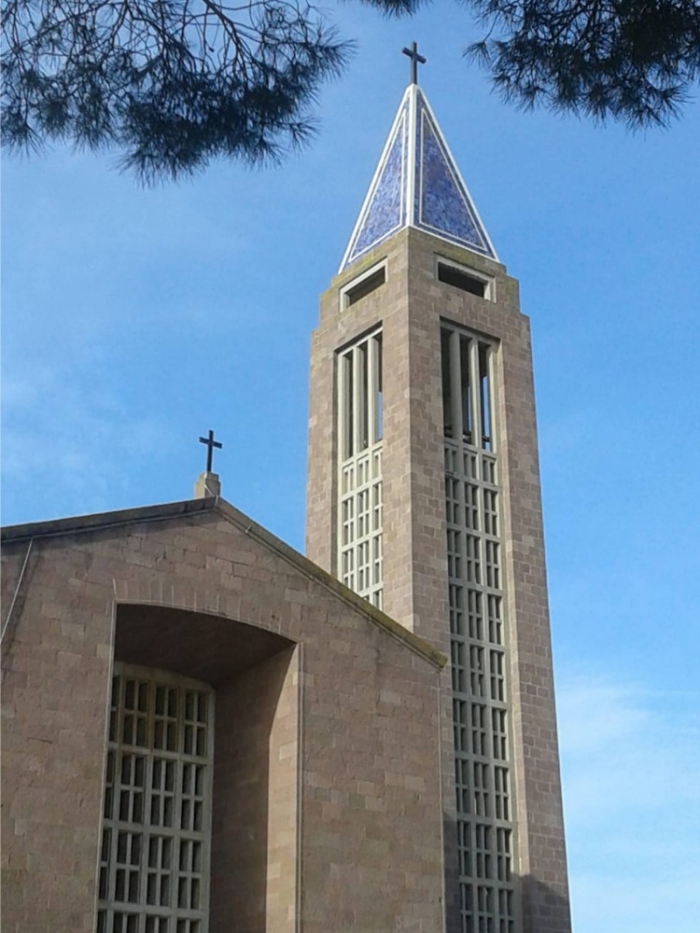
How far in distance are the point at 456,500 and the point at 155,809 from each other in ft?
33.0

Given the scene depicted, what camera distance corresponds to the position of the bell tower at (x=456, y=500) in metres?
21.7

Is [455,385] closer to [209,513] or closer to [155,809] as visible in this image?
[209,513]

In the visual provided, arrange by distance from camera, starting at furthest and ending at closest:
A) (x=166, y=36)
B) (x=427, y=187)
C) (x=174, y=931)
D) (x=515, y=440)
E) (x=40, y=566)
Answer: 1. (x=427, y=187)
2. (x=515, y=440)
3. (x=174, y=931)
4. (x=40, y=566)
5. (x=166, y=36)

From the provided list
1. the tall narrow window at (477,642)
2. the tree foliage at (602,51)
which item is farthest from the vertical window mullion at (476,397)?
the tree foliage at (602,51)

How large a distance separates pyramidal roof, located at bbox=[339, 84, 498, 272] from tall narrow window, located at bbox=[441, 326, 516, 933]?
8.17 ft

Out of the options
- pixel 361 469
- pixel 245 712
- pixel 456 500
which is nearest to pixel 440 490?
pixel 456 500

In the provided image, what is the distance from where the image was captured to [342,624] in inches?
615

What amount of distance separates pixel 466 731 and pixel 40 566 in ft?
33.9

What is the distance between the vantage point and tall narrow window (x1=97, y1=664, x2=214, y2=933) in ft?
48.6

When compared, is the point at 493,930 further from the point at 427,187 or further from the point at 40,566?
the point at 427,187

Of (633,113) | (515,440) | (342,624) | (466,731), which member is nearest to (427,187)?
(515,440)

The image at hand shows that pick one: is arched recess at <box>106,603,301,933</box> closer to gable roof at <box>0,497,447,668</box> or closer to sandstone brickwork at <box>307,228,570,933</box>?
gable roof at <box>0,497,447,668</box>

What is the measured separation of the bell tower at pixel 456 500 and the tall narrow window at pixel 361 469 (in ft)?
0.12

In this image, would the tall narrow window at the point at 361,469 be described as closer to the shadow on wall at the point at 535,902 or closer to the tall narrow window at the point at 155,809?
the shadow on wall at the point at 535,902
